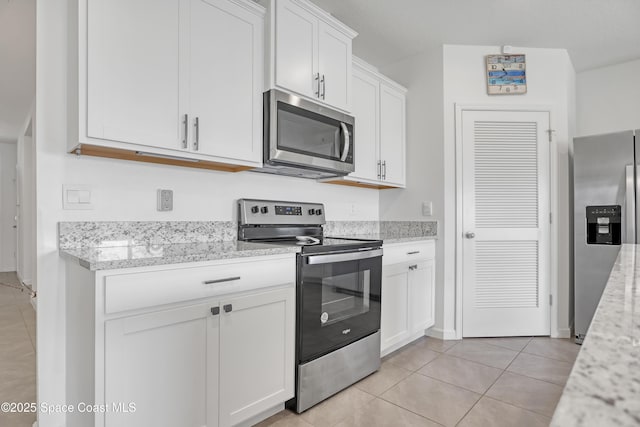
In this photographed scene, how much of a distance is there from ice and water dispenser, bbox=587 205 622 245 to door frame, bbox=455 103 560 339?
0.24m

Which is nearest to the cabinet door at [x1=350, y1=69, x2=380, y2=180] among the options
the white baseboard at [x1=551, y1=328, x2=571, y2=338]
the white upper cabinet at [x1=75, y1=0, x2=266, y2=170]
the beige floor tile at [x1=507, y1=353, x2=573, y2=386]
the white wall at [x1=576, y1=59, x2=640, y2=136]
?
the white upper cabinet at [x1=75, y1=0, x2=266, y2=170]

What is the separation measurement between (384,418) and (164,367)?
1128 mm

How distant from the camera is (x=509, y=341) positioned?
9.76ft

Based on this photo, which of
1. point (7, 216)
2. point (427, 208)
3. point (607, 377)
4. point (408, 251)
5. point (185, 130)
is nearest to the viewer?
point (607, 377)

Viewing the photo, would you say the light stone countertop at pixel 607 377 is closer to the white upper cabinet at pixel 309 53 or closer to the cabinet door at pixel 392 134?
the white upper cabinet at pixel 309 53

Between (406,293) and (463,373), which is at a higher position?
(406,293)

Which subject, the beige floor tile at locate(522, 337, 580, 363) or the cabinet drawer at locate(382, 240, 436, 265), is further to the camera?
the beige floor tile at locate(522, 337, 580, 363)

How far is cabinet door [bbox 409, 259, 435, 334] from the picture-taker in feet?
9.11

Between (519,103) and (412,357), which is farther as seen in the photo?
(519,103)

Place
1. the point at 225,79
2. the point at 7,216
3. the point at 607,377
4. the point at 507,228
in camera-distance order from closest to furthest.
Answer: the point at 607,377 → the point at 225,79 → the point at 507,228 → the point at 7,216

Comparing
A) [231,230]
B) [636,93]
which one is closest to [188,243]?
[231,230]

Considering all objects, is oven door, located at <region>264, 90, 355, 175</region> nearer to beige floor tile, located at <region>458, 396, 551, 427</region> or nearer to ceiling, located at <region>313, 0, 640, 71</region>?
ceiling, located at <region>313, 0, 640, 71</region>

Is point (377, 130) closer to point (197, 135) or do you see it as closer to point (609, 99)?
point (197, 135)

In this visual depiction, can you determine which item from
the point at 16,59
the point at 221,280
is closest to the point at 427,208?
the point at 221,280
